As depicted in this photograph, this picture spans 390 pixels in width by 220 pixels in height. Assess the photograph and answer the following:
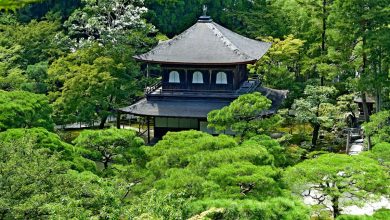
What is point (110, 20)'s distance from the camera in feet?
120

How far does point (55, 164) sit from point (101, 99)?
1596cm

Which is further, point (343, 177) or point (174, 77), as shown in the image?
point (174, 77)

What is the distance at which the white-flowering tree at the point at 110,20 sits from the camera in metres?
35.1

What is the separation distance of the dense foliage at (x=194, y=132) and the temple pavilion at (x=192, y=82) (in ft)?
5.12

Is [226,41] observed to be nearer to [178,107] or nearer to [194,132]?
[178,107]

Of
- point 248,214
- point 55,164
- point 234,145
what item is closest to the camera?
point 248,214

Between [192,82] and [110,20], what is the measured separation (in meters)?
9.13

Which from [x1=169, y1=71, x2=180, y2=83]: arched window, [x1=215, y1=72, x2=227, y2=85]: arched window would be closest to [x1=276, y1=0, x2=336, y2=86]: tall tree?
[x1=215, y1=72, x2=227, y2=85]: arched window

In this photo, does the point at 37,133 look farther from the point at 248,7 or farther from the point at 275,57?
the point at 248,7

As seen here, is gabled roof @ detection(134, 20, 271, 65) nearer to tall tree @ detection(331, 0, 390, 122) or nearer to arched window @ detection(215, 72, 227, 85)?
arched window @ detection(215, 72, 227, 85)

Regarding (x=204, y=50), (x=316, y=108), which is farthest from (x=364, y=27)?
(x=204, y=50)

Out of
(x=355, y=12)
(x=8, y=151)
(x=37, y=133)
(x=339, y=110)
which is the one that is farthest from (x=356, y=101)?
(x=8, y=151)

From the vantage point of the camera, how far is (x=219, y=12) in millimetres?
44531

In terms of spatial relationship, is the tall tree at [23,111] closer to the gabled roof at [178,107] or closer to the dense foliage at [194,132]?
the dense foliage at [194,132]
